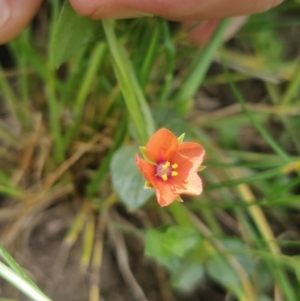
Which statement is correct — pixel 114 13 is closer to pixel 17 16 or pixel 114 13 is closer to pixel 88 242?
pixel 17 16

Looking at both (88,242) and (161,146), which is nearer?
(161,146)

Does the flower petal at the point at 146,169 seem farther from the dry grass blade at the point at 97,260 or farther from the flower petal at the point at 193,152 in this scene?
the dry grass blade at the point at 97,260

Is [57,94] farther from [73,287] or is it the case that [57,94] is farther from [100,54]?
[73,287]

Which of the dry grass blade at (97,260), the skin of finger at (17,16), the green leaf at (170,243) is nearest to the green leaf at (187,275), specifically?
the green leaf at (170,243)

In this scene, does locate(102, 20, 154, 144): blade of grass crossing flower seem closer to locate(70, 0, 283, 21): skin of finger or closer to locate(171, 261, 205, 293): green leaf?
locate(70, 0, 283, 21): skin of finger

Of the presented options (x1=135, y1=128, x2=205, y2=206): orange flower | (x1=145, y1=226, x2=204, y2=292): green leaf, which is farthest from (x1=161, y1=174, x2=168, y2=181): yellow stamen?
(x1=145, y1=226, x2=204, y2=292): green leaf

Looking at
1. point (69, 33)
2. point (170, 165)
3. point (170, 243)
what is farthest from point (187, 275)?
point (69, 33)
